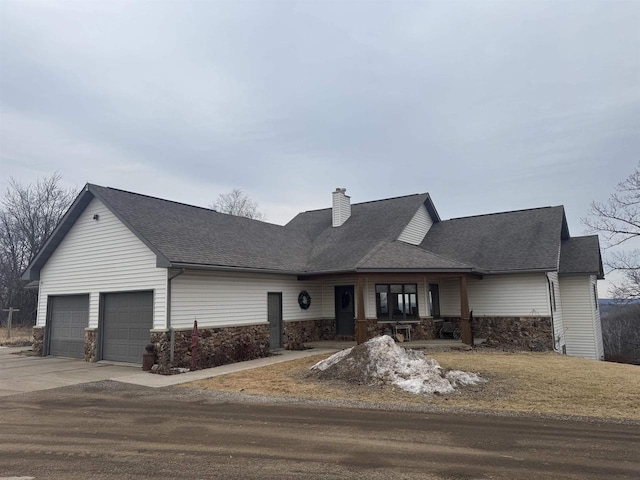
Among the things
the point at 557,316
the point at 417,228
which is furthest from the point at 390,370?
the point at 557,316

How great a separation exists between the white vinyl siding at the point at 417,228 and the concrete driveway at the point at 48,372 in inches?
500

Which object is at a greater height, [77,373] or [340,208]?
[340,208]

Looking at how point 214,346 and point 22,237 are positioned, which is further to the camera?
Answer: point 22,237

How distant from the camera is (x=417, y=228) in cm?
2162

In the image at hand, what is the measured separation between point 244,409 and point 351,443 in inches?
108

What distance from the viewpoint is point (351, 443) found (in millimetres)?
5887

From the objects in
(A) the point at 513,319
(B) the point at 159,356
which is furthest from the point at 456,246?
(B) the point at 159,356

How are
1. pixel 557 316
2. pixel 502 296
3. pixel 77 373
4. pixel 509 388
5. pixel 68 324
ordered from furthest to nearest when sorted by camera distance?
pixel 557 316, pixel 502 296, pixel 68 324, pixel 77 373, pixel 509 388

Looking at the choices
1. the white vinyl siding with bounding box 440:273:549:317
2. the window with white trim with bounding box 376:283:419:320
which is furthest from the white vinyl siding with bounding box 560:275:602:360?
the window with white trim with bounding box 376:283:419:320

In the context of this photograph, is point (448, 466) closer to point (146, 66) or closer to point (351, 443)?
point (351, 443)

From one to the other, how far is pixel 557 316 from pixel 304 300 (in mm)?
11175

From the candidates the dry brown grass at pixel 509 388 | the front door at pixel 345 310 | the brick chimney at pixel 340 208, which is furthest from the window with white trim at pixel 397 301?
the brick chimney at pixel 340 208

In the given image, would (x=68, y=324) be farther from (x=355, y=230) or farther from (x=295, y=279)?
(x=355, y=230)

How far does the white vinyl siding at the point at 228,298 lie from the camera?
13.2m
